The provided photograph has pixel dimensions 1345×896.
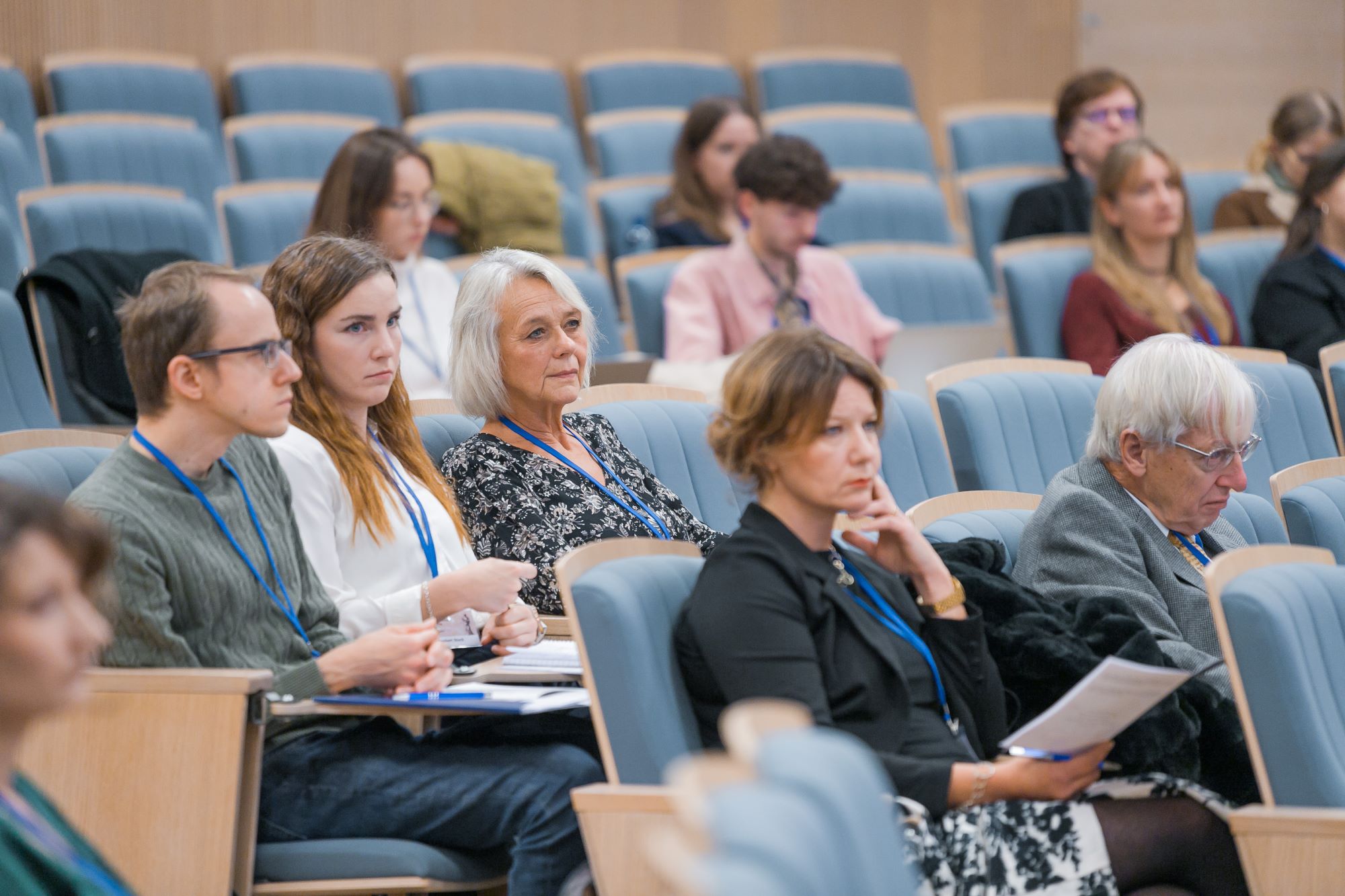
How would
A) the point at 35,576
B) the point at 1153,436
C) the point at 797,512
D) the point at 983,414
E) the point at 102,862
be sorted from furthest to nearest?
the point at 983,414 → the point at 1153,436 → the point at 797,512 → the point at 102,862 → the point at 35,576

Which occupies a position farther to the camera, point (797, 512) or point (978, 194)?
point (978, 194)

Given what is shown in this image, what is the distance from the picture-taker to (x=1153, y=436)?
7.35 feet

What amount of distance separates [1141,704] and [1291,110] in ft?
11.5

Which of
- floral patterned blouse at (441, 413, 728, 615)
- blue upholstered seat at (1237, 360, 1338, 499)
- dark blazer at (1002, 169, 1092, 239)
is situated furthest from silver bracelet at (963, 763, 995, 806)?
dark blazer at (1002, 169, 1092, 239)

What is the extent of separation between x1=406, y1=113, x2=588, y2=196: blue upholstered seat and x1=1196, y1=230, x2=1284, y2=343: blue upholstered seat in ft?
6.45

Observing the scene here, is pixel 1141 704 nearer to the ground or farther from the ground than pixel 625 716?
nearer to the ground

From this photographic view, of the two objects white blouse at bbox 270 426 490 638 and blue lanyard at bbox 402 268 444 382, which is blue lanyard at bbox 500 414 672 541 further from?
blue lanyard at bbox 402 268 444 382

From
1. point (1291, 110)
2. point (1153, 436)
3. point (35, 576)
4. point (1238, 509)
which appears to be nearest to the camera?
point (35, 576)

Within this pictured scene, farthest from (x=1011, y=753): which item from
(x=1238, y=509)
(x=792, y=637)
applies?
(x=1238, y=509)

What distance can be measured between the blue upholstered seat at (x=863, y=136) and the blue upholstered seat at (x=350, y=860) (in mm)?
3856

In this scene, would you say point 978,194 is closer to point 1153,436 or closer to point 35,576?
point 1153,436

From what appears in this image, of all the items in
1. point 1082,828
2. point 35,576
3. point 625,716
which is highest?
point 35,576

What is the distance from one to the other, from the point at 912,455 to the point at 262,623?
1.36m

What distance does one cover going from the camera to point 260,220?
4.00 meters
